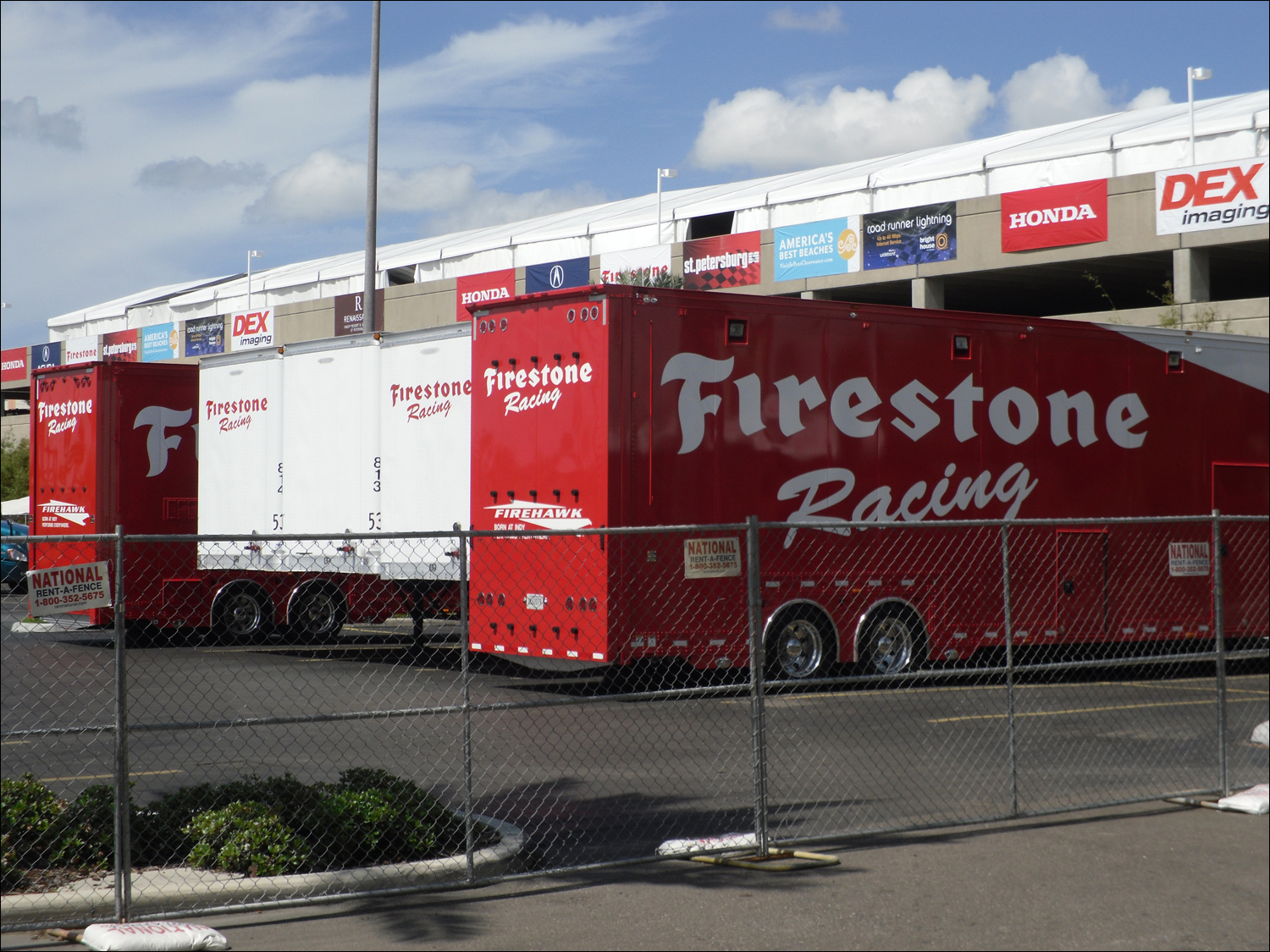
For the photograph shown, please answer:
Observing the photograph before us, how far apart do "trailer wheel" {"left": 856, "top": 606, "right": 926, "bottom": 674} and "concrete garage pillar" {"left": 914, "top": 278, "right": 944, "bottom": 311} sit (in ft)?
79.1

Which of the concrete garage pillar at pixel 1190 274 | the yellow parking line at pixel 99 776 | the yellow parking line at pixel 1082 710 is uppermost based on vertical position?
the concrete garage pillar at pixel 1190 274

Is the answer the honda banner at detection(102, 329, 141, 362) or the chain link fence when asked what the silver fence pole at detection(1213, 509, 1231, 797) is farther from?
the honda banner at detection(102, 329, 141, 362)

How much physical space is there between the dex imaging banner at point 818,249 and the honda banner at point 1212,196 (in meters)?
8.46

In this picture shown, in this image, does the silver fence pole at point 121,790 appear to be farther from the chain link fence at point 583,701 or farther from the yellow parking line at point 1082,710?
the yellow parking line at point 1082,710

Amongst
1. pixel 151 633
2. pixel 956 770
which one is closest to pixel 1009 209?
pixel 956 770

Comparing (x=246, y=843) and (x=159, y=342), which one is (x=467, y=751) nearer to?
(x=246, y=843)

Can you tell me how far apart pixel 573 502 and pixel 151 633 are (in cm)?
505

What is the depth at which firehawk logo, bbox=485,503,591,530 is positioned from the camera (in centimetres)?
1268

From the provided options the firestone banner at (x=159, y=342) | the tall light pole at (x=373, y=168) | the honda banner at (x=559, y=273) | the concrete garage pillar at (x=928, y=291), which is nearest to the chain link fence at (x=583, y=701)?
the tall light pole at (x=373, y=168)

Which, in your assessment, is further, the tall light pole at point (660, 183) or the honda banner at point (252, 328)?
the honda banner at point (252, 328)

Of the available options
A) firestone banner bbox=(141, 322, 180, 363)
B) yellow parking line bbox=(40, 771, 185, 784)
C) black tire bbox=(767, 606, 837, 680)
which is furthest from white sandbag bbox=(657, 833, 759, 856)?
firestone banner bbox=(141, 322, 180, 363)

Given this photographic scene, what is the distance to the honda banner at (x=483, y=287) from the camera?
45.8 metres

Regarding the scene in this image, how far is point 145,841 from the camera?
6.73 m

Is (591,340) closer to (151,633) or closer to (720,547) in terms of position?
(720,547)
